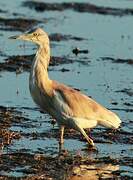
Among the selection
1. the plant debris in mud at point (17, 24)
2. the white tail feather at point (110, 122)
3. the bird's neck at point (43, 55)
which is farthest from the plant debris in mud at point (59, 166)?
the plant debris in mud at point (17, 24)

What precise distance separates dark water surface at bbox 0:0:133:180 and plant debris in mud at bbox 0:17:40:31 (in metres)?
0.03

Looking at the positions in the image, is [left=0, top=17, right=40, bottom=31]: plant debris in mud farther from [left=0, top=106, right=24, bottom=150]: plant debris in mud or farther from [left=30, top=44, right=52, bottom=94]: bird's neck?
[left=30, top=44, right=52, bottom=94]: bird's neck

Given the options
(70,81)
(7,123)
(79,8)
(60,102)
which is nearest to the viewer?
(60,102)

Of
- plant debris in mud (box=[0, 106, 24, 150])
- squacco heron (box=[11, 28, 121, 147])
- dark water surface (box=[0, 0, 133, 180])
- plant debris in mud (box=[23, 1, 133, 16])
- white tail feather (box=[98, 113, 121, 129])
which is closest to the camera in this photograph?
dark water surface (box=[0, 0, 133, 180])

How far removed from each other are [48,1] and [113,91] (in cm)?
1561

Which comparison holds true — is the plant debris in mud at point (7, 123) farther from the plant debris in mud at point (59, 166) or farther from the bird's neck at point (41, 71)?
the bird's neck at point (41, 71)

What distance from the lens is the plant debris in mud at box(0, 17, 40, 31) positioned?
24498 millimetres

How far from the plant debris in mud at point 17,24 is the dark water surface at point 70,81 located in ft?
0.10

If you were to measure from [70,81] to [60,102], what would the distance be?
586 centimetres

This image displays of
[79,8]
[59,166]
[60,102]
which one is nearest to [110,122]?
[60,102]

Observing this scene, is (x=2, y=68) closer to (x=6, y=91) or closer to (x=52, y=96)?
Answer: (x=6, y=91)

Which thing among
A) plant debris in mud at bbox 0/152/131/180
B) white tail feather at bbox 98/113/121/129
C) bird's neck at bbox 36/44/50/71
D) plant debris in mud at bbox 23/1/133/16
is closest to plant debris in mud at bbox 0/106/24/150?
plant debris in mud at bbox 0/152/131/180

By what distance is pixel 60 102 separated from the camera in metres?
11.4

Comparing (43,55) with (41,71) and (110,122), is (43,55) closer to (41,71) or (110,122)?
(41,71)
